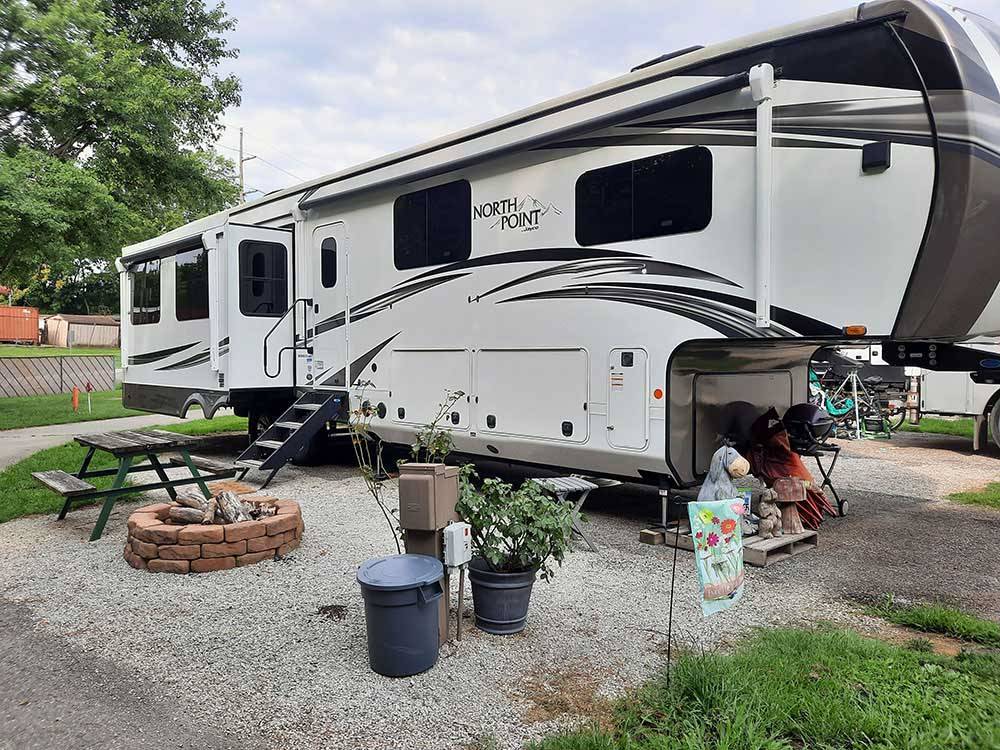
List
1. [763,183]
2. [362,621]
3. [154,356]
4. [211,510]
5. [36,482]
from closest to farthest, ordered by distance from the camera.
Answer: [362,621], [763,183], [211,510], [36,482], [154,356]

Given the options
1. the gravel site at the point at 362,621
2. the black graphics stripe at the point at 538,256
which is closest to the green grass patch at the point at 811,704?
the gravel site at the point at 362,621

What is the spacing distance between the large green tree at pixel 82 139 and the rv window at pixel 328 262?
5041 millimetres

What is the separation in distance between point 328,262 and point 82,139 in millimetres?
7726

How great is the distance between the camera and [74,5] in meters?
11.7

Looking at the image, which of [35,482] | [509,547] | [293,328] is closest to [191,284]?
[293,328]

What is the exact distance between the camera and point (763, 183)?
15.2 feet

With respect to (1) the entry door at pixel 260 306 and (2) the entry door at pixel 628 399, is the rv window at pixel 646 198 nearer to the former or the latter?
(2) the entry door at pixel 628 399

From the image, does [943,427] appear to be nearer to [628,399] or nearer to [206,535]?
[628,399]

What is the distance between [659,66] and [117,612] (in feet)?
16.7

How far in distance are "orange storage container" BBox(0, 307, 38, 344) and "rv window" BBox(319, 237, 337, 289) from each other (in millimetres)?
33318

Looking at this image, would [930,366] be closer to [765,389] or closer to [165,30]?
[765,389]

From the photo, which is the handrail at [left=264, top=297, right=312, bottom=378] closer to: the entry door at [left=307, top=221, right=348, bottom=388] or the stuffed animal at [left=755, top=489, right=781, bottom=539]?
the entry door at [left=307, top=221, right=348, bottom=388]

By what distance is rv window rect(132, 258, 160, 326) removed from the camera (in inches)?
387

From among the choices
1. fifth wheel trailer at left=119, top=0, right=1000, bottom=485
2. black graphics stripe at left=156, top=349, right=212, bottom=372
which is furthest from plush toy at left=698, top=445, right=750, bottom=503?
black graphics stripe at left=156, top=349, right=212, bottom=372
